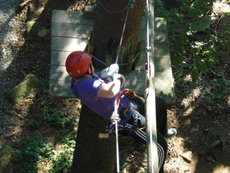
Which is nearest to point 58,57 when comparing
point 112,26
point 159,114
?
point 112,26

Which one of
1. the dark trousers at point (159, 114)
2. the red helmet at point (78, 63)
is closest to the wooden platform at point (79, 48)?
the dark trousers at point (159, 114)

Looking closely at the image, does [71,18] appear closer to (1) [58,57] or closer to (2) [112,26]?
(1) [58,57]

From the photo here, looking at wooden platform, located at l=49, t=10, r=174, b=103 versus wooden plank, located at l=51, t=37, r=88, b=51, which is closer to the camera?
wooden platform, located at l=49, t=10, r=174, b=103

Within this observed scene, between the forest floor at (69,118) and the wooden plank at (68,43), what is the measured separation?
84 centimetres

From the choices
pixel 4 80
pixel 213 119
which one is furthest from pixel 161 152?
pixel 4 80

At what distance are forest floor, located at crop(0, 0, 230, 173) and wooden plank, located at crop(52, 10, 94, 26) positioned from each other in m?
0.98

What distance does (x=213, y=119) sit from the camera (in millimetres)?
5977

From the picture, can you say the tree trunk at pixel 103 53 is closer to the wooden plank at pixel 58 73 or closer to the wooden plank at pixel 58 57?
the wooden plank at pixel 58 73

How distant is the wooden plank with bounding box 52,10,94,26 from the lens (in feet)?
19.5

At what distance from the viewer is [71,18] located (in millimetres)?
5980

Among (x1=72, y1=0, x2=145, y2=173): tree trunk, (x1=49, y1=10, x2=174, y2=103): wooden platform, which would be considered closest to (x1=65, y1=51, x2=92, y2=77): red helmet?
(x1=72, y1=0, x2=145, y2=173): tree trunk

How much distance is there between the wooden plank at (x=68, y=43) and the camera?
547cm

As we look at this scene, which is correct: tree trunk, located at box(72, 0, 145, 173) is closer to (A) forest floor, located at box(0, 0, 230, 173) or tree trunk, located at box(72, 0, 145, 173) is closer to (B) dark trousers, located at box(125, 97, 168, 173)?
(B) dark trousers, located at box(125, 97, 168, 173)

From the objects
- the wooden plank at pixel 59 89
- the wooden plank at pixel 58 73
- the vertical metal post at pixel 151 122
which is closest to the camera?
the vertical metal post at pixel 151 122
